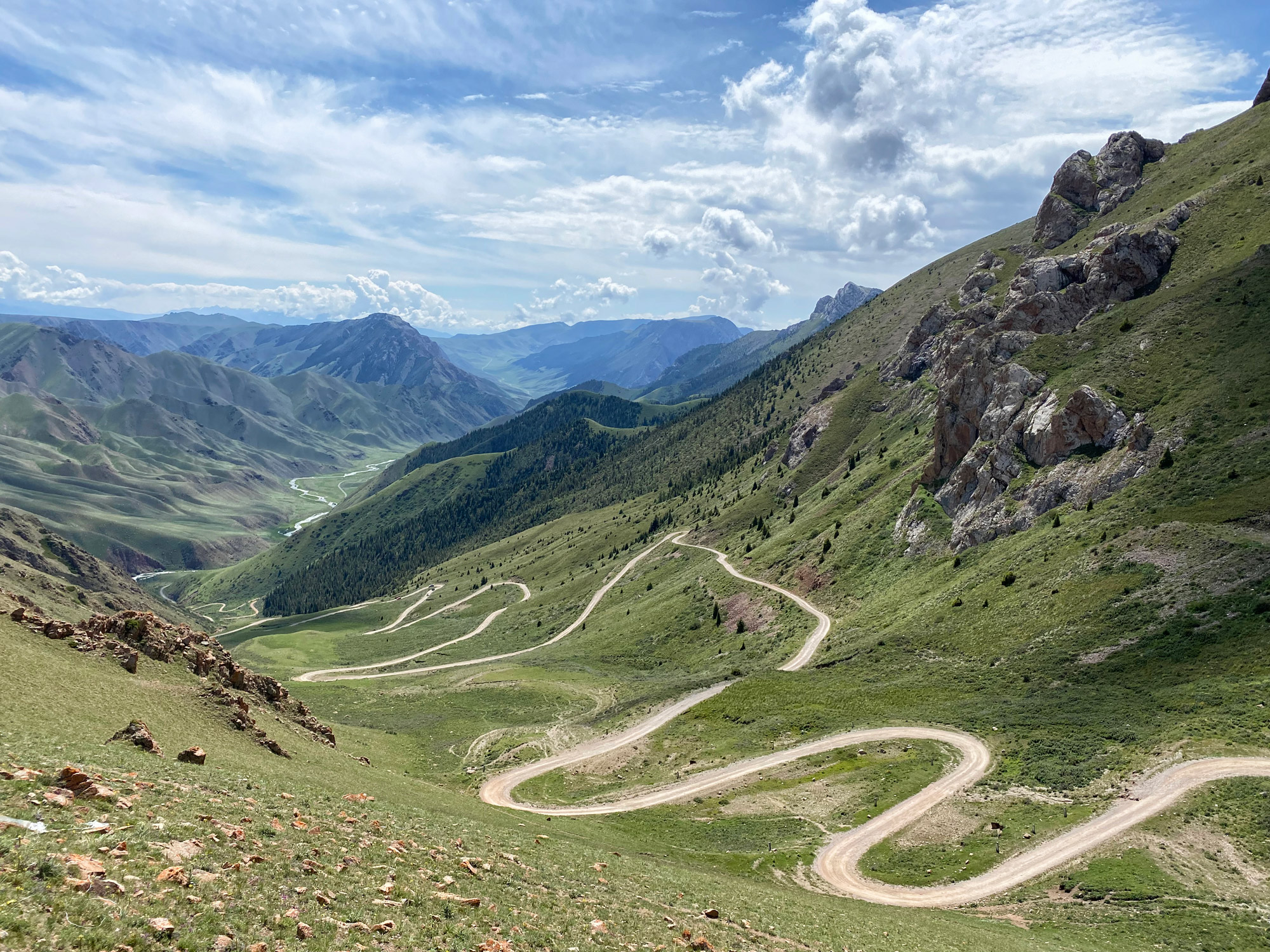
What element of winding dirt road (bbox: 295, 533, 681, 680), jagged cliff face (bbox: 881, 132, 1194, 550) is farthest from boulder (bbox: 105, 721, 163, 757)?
winding dirt road (bbox: 295, 533, 681, 680)

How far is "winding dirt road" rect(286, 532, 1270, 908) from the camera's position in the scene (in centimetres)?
4125

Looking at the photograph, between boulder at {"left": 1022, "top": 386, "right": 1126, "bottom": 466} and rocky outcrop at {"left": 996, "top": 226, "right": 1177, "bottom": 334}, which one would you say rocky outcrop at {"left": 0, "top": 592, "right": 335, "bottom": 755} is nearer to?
boulder at {"left": 1022, "top": 386, "right": 1126, "bottom": 466}

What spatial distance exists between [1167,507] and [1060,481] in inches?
776

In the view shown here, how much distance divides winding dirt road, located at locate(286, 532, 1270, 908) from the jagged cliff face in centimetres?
5043

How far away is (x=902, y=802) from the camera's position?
51781 millimetres

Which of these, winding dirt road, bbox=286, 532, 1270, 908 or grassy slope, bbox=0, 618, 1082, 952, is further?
winding dirt road, bbox=286, 532, 1270, 908

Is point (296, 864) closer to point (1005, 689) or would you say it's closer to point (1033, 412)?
point (1005, 689)

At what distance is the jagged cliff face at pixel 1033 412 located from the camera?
93.9m

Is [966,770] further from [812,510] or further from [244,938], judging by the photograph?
[812,510]

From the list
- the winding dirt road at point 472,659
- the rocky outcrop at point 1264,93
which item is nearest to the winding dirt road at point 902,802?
the winding dirt road at point 472,659

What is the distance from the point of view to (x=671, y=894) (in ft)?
105

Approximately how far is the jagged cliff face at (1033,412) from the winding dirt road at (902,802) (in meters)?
50.4

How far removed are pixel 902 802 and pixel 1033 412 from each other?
78.8 meters

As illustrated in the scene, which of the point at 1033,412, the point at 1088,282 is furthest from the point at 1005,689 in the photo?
the point at 1088,282
